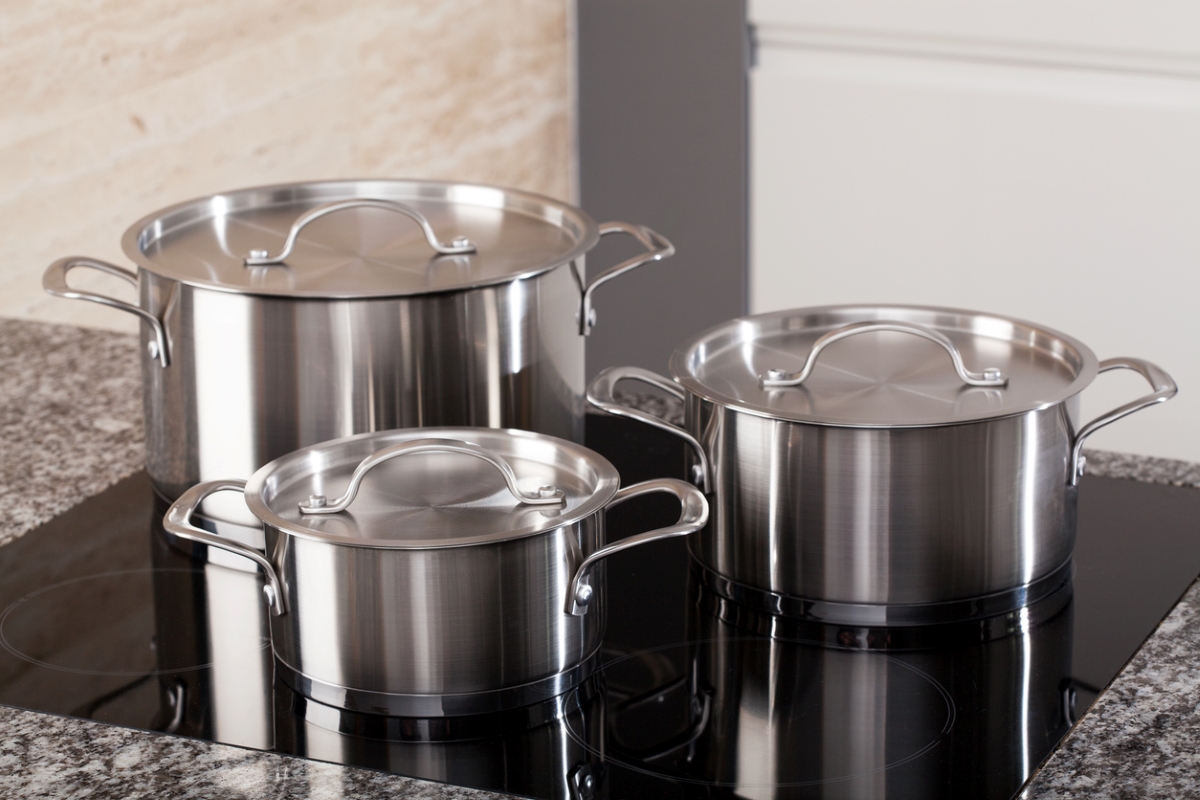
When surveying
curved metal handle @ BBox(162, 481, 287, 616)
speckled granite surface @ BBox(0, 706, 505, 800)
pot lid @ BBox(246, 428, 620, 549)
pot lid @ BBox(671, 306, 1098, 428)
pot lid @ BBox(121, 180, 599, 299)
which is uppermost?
pot lid @ BBox(121, 180, 599, 299)

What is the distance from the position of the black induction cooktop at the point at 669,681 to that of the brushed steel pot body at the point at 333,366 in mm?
94

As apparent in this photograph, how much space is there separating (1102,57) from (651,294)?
1035mm

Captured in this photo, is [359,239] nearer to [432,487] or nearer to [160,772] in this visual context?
[432,487]

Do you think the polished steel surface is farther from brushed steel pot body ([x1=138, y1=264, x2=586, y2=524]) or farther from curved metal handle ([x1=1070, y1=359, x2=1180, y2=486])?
brushed steel pot body ([x1=138, y1=264, x2=586, y2=524])

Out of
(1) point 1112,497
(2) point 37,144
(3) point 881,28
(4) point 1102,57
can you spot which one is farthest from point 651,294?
(1) point 1112,497

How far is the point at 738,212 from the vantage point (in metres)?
2.92

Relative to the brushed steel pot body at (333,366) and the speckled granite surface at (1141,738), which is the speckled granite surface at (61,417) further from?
the speckled granite surface at (1141,738)

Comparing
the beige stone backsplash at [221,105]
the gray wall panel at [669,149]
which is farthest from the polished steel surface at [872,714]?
the gray wall panel at [669,149]

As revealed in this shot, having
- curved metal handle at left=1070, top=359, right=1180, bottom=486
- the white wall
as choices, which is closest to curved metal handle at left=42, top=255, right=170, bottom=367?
curved metal handle at left=1070, top=359, right=1180, bottom=486

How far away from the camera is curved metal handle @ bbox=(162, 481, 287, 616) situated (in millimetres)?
775

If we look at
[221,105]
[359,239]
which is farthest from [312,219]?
[221,105]

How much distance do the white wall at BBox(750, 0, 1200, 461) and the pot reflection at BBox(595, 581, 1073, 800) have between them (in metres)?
1.80

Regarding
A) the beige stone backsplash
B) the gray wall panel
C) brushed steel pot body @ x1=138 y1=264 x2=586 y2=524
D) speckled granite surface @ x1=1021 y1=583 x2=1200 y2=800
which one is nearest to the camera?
speckled granite surface @ x1=1021 y1=583 x2=1200 y2=800

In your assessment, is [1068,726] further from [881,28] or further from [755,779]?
[881,28]
